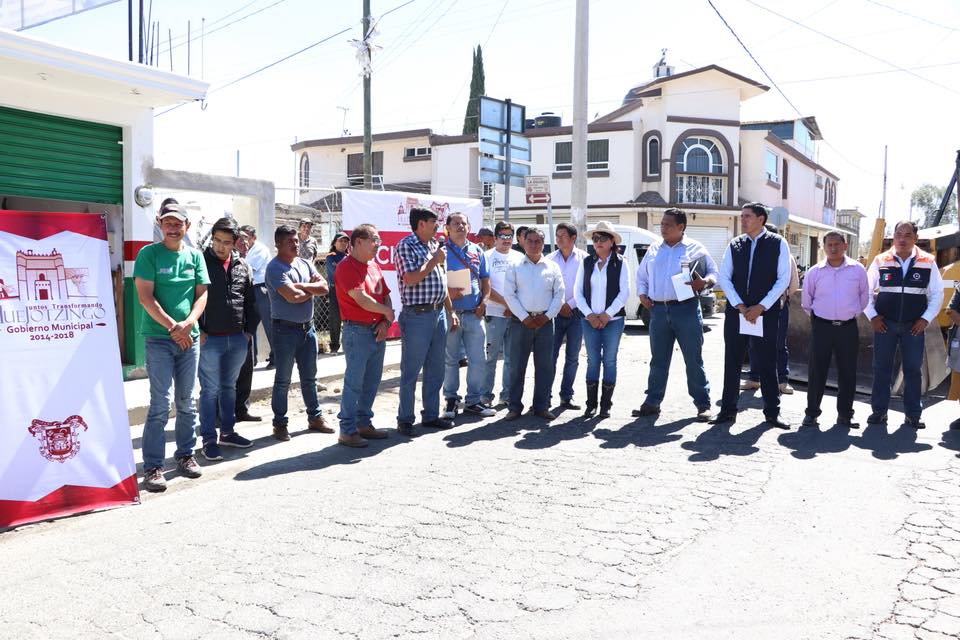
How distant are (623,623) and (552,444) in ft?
10.9

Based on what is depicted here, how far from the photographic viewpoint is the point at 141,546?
434 cm

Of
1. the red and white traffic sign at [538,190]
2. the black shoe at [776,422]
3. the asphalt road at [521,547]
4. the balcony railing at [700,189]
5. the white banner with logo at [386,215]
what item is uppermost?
the balcony railing at [700,189]

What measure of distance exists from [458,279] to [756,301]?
9.41ft

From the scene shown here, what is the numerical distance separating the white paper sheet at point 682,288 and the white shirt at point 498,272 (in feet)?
5.45

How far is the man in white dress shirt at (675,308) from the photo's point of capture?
7.57m

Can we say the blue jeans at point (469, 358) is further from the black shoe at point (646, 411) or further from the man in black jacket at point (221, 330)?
the man in black jacket at point (221, 330)

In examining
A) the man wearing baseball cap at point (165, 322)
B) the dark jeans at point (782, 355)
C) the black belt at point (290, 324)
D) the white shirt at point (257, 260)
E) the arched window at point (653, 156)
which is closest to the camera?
the man wearing baseball cap at point (165, 322)

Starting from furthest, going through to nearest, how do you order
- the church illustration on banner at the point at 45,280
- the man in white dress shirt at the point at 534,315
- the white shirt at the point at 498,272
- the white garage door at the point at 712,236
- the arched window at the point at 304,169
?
1. the arched window at the point at 304,169
2. the white garage door at the point at 712,236
3. the white shirt at the point at 498,272
4. the man in white dress shirt at the point at 534,315
5. the church illustration on banner at the point at 45,280

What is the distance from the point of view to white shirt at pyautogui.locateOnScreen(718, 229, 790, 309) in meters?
7.19

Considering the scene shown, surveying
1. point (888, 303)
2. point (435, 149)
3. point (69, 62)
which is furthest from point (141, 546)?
point (435, 149)

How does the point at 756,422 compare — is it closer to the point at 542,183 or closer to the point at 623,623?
the point at 623,623

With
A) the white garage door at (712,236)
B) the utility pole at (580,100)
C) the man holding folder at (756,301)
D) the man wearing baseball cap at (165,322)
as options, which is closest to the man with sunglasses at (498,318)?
the man holding folder at (756,301)

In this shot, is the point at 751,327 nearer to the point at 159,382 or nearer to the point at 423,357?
the point at 423,357

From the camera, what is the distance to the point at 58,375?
198 inches
